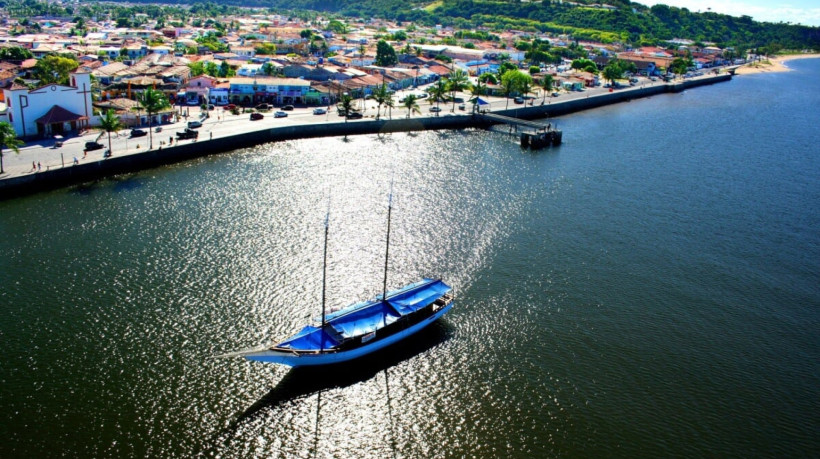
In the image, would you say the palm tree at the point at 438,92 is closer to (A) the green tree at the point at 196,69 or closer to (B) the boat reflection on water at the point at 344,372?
(A) the green tree at the point at 196,69

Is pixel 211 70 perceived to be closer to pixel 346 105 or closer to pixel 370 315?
pixel 346 105

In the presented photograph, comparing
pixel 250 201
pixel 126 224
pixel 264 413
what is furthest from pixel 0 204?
pixel 264 413

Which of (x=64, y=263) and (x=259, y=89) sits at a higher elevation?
(x=259, y=89)

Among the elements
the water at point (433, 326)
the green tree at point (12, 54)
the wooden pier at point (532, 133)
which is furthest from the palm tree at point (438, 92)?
the green tree at point (12, 54)

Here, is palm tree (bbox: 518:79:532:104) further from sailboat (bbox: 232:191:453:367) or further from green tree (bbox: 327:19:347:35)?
green tree (bbox: 327:19:347:35)

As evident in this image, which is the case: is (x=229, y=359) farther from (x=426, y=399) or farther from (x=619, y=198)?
(x=619, y=198)

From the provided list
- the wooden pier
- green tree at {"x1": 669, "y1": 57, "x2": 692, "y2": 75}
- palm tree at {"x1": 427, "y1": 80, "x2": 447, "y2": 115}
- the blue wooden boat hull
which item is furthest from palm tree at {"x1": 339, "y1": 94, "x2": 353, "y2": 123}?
green tree at {"x1": 669, "y1": 57, "x2": 692, "y2": 75}

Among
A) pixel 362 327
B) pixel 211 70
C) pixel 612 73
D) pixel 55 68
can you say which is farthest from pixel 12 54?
pixel 612 73
